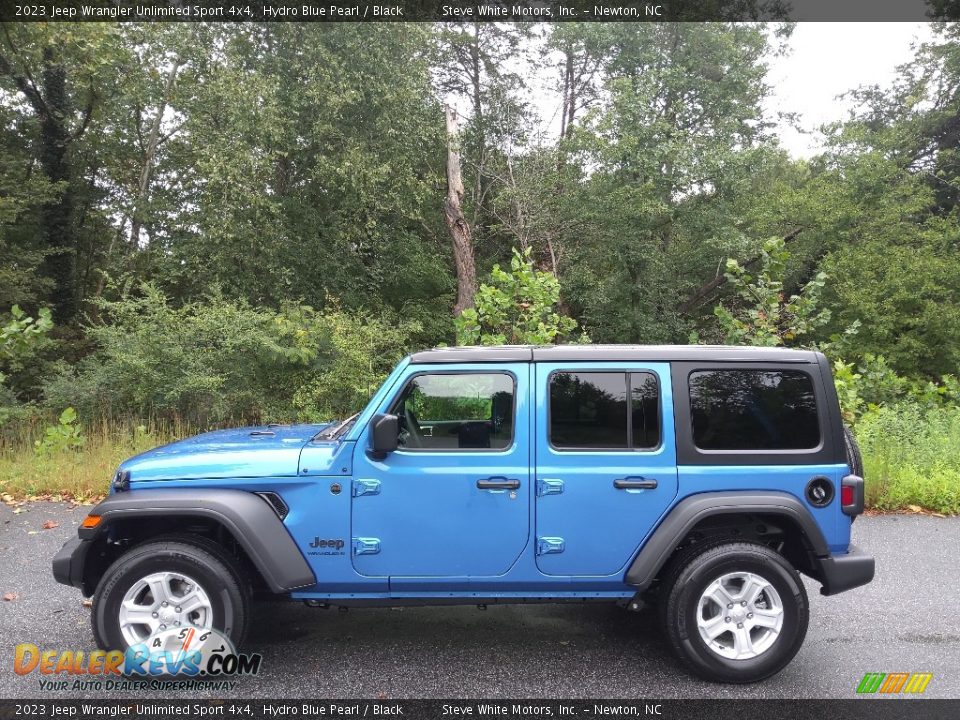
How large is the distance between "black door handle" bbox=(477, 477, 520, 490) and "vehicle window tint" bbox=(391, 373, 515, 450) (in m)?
0.19

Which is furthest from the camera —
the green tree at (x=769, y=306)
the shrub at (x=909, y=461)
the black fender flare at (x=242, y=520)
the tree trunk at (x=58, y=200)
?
the tree trunk at (x=58, y=200)

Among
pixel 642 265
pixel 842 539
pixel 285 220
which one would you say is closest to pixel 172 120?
pixel 285 220

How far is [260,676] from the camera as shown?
357 centimetres

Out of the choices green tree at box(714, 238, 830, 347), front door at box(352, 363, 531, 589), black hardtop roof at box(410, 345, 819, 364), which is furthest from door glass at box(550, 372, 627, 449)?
green tree at box(714, 238, 830, 347)

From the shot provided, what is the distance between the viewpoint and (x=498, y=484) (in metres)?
3.57

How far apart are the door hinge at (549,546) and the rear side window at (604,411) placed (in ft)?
1.64

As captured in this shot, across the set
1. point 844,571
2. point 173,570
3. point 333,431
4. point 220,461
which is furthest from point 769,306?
point 173,570

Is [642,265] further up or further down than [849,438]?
further up

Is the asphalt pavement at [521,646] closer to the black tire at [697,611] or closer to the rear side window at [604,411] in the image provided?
the black tire at [697,611]

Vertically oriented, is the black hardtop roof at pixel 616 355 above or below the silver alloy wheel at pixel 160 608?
above

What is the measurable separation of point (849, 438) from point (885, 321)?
12.4m

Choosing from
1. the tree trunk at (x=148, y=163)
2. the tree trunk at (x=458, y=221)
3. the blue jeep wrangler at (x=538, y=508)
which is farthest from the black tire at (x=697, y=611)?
the tree trunk at (x=148, y=163)

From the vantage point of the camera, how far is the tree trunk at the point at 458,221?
17062 millimetres

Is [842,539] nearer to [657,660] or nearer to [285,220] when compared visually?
[657,660]
